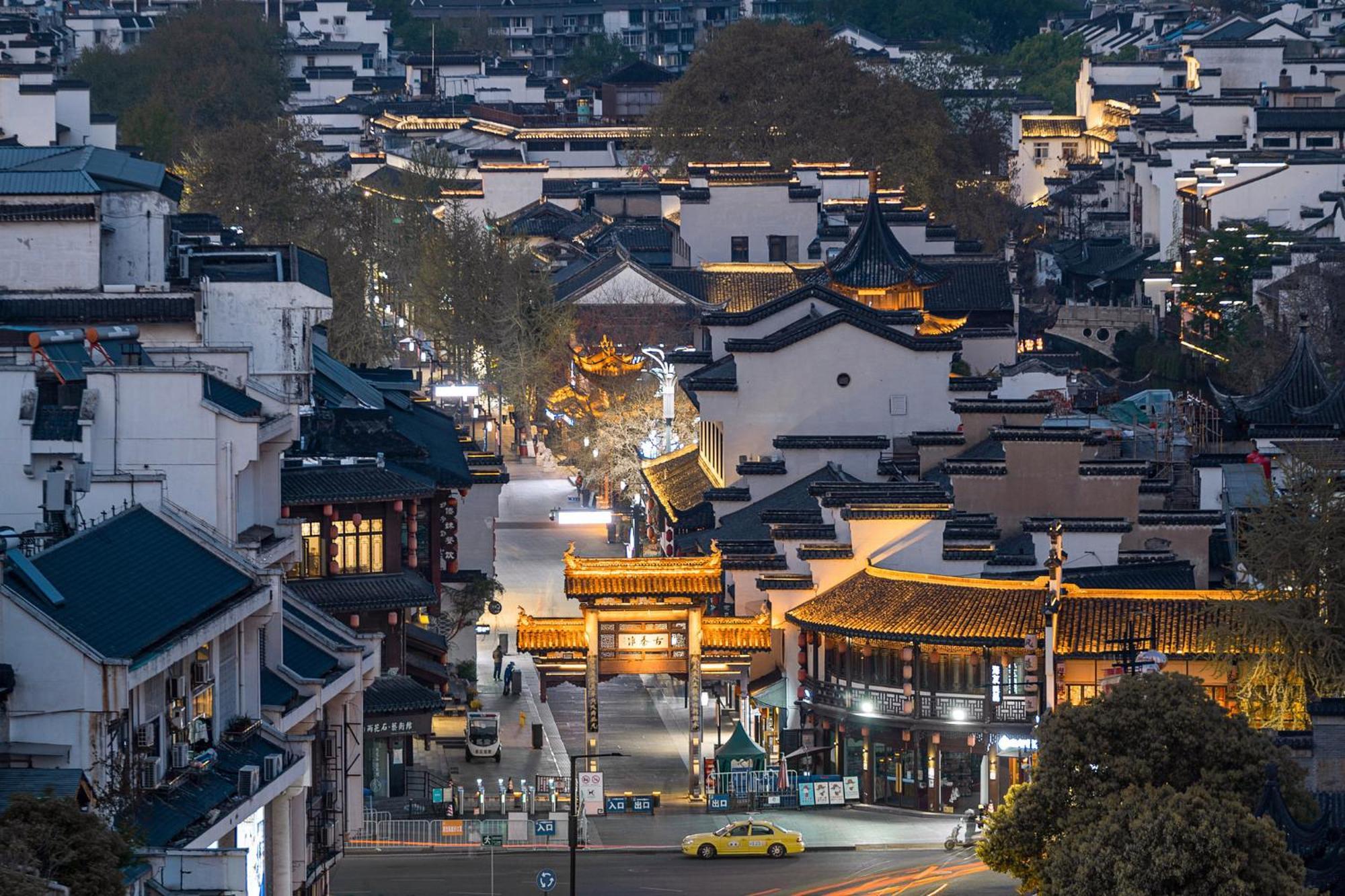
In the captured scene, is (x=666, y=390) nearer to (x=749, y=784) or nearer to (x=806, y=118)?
(x=749, y=784)

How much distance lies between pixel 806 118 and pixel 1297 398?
79.2 meters

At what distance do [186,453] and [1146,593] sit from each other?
90.2ft

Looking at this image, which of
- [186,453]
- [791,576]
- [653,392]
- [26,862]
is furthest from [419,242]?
[26,862]

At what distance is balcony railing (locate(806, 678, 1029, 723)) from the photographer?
242 ft

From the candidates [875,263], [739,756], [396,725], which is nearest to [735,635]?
[739,756]

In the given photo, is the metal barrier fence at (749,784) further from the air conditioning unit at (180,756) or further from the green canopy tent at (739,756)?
the air conditioning unit at (180,756)

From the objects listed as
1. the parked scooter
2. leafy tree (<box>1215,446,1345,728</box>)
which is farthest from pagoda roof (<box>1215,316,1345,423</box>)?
the parked scooter

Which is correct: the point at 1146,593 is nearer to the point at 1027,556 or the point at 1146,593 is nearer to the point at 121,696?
the point at 1027,556

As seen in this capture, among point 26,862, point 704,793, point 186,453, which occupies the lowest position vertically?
point 704,793

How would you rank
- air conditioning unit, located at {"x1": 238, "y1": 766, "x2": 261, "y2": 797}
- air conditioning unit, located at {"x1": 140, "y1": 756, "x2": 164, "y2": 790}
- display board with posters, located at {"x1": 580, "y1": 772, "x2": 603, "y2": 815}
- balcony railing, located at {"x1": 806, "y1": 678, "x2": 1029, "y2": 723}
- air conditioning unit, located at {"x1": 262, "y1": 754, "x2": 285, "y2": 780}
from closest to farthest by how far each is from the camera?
air conditioning unit, located at {"x1": 140, "y1": 756, "x2": 164, "y2": 790} → air conditioning unit, located at {"x1": 238, "y1": 766, "x2": 261, "y2": 797} → air conditioning unit, located at {"x1": 262, "y1": 754, "x2": 285, "y2": 780} → display board with posters, located at {"x1": 580, "y1": 772, "x2": 603, "y2": 815} → balcony railing, located at {"x1": 806, "y1": 678, "x2": 1029, "y2": 723}

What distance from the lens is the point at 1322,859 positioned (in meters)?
53.6

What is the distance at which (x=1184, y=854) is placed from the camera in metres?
50.6

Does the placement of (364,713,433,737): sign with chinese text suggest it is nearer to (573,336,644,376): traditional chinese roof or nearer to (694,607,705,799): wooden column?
(694,607,705,799): wooden column

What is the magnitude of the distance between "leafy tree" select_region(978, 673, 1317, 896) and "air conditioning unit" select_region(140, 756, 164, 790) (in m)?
14.9
